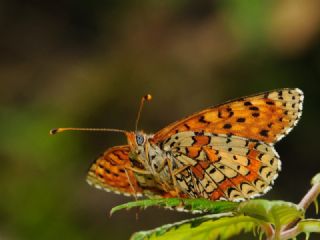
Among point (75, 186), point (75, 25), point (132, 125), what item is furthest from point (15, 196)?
point (75, 25)

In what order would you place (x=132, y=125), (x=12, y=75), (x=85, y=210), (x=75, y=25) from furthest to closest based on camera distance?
1. (x=75, y=25)
2. (x=12, y=75)
3. (x=132, y=125)
4. (x=85, y=210)

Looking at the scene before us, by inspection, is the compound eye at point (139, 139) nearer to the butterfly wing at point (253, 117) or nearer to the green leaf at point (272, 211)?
the butterfly wing at point (253, 117)

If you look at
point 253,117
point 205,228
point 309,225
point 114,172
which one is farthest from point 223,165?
point 309,225

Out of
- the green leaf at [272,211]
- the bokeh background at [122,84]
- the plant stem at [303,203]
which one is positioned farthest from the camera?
the bokeh background at [122,84]

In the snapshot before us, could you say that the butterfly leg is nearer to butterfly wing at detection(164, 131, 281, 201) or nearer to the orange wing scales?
the orange wing scales

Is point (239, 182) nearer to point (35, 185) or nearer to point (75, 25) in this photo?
point (35, 185)

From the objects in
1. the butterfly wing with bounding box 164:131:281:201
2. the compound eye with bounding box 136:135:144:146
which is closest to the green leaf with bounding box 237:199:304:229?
the butterfly wing with bounding box 164:131:281:201

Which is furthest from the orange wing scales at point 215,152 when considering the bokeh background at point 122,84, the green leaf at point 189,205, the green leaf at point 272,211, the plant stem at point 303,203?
the bokeh background at point 122,84

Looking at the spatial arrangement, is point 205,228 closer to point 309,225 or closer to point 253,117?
point 309,225
